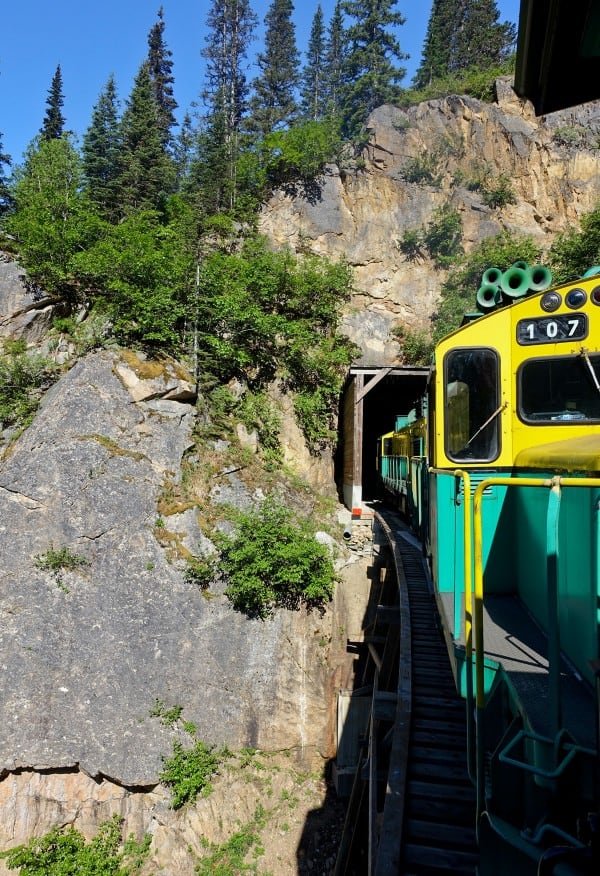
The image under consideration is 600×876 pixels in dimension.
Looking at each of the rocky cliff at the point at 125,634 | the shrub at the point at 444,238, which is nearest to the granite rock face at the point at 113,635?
the rocky cliff at the point at 125,634

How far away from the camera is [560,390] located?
13.4ft

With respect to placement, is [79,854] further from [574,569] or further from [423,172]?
[423,172]

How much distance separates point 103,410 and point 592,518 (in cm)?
1358

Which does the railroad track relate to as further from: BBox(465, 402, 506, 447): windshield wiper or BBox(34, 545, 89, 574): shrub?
BBox(34, 545, 89, 574): shrub

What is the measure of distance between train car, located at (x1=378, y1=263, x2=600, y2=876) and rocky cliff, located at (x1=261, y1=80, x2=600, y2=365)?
19853mm

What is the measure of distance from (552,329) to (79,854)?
497 inches

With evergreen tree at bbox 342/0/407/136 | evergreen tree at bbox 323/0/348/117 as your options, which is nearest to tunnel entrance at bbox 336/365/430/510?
evergreen tree at bbox 342/0/407/136

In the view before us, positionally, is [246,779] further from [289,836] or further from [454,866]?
[454,866]

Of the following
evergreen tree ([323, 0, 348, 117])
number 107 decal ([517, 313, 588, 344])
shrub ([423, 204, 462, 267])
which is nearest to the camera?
number 107 decal ([517, 313, 588, 344])

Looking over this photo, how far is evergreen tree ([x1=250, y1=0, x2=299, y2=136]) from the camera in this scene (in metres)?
32.8

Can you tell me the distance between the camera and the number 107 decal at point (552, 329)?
12.8ft

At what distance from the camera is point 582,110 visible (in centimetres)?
2528

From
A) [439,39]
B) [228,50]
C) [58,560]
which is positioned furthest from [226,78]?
[58,560]

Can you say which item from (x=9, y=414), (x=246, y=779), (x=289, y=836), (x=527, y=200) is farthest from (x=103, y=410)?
(x=527, y=200)
